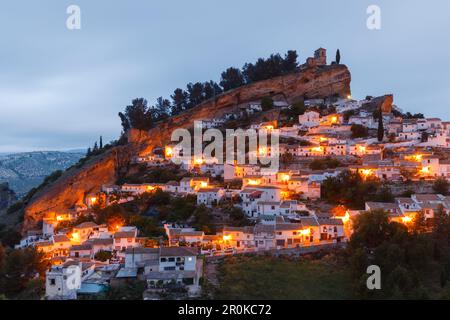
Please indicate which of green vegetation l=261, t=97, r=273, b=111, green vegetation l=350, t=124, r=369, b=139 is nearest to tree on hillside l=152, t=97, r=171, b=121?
green vegetation l=261, t=97, r=273, b=111

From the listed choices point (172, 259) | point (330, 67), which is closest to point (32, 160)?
point (330, 67)

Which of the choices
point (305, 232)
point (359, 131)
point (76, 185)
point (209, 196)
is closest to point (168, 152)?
point (76, 185)

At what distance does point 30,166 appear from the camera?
102 meters

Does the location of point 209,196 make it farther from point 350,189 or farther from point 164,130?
point 164,130

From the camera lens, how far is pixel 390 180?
1190 inches

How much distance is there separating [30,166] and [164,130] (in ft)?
A: 218

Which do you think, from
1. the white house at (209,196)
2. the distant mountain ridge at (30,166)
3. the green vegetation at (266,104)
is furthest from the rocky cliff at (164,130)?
the distant mountain ridge at (30,166)

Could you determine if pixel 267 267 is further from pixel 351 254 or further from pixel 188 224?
pixel 188 224

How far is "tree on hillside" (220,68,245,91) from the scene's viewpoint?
189ft

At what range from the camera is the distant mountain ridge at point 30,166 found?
294 ft

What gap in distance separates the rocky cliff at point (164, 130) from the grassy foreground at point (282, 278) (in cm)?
2415

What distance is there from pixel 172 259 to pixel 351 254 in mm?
8166

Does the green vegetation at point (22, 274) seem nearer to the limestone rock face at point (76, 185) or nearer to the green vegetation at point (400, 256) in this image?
the green vegetation at point (400, 256)

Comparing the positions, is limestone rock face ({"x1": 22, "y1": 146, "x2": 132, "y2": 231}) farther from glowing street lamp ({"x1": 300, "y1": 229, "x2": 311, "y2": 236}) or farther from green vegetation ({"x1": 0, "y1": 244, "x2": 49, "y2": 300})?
glowing street lamp ({"x1": 300, "y1": 229, "x2": 311, "y2": 236})
